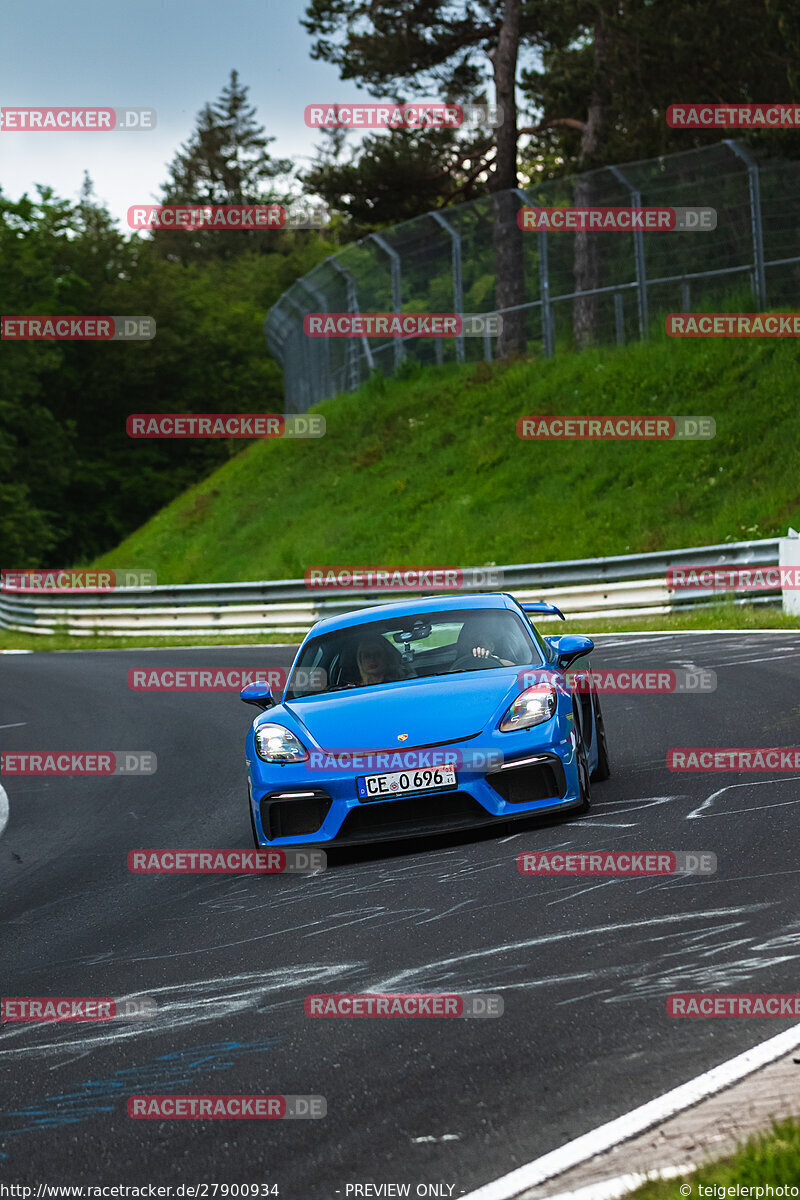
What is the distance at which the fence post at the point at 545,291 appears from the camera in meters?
31.3

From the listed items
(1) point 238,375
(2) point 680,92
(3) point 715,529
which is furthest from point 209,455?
(3) point 715,529

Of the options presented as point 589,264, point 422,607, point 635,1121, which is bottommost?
point 635,1121

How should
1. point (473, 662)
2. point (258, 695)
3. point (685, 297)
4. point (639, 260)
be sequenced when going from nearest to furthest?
point (473, 662) < point (258, 695) < point (685, 297) < point (639, 260)

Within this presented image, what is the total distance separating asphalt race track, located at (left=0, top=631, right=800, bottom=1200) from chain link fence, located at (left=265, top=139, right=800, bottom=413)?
19.3 meters

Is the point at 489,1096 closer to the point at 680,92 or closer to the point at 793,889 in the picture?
the point at 793,889

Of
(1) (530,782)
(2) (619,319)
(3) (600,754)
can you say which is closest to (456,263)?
(2) (619,319)

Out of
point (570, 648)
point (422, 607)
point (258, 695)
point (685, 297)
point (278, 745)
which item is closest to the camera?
point (278, 745)

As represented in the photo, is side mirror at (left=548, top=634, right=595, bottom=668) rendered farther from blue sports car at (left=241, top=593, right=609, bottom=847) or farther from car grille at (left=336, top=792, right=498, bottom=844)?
car grille at (left=336, top=792, right=498, bottom=844)

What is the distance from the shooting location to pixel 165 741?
13734mm

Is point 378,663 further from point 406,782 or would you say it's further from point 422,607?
point 406,782

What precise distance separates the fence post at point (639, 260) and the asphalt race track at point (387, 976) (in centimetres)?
2061

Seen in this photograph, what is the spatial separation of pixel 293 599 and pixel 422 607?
684 inches

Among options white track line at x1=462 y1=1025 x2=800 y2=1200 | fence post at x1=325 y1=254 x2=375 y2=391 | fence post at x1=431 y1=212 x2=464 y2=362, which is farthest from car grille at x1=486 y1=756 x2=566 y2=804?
fence post at x1=325 y1=254 x2=375 y2=391

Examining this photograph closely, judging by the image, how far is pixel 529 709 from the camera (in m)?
7.66
